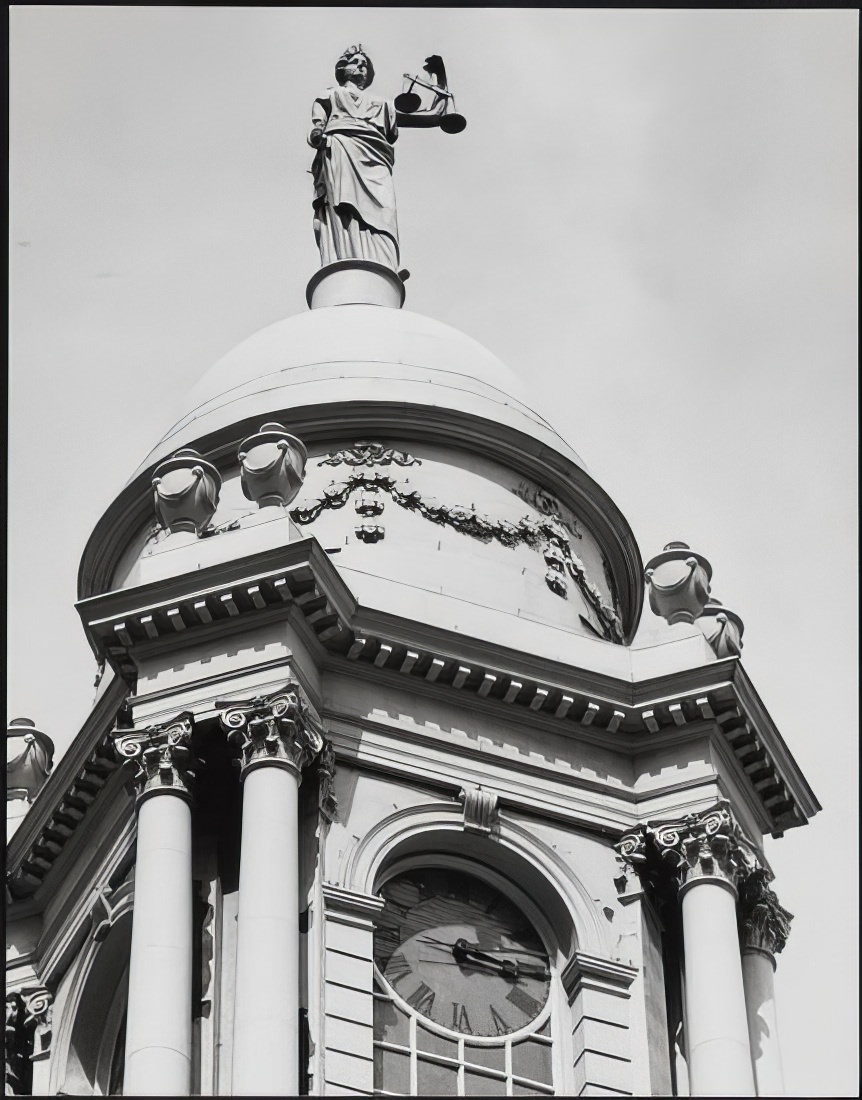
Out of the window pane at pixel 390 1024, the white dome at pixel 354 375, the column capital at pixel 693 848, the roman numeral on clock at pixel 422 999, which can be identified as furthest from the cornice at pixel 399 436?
the window pane at pixel 390 1024

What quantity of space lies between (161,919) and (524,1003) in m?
5.23

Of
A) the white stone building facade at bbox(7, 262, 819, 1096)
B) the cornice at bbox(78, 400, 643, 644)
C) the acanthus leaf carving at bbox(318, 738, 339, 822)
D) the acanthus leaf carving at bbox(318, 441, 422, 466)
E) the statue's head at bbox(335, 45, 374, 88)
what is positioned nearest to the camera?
the white stone building facade at bbox(7, 262, 819, 1096)

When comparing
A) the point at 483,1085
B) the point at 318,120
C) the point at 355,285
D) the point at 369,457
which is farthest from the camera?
the point at 318,120

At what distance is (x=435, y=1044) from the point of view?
34.9 meters

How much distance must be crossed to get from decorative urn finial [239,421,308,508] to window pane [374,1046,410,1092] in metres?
7.39

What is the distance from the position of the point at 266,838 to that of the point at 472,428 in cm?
988

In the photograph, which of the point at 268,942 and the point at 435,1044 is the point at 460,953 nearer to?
the point at 435,1044

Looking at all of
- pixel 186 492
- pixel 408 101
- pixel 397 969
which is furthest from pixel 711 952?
pixel 408 101

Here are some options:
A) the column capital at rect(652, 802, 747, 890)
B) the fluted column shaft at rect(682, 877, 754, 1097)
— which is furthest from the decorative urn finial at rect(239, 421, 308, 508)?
the fluted column shaft at rect(682, 877, 754, 1097)

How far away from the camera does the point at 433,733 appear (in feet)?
121

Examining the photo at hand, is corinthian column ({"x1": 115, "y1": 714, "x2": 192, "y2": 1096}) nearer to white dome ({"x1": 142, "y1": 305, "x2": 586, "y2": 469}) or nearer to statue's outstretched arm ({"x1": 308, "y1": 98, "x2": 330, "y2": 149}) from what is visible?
white dome ({"x1": 142, "y1": 305, "x2": 586, "y2": 469})

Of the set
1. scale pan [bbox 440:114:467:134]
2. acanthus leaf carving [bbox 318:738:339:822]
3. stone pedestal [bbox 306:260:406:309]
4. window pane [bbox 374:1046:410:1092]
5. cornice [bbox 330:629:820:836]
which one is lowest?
window pane [bbox 374:1046:410:1092]

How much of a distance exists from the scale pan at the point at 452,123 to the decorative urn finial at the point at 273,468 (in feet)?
41.7

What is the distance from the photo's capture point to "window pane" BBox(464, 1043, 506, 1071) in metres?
35.0
